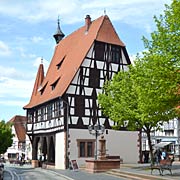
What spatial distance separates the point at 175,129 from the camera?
66062 millimetres

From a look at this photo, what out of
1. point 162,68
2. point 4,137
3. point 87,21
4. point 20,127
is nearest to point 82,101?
point 87,21

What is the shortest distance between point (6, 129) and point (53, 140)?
2225cm

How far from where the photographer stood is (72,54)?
48.6m

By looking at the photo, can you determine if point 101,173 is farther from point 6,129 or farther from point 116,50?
point 6,129

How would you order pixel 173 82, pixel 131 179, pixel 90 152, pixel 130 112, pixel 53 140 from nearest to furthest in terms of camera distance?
pixel 173 82 → pixel 131 179 → pixel 130 112 → pixel 90 152 → pixel 53 140

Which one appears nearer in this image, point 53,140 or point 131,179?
point 131,179

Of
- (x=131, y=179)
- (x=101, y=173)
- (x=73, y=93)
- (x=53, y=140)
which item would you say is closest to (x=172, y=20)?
(x=131, y=179)

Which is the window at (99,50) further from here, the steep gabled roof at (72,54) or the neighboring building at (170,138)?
the neighboring building at (170,138)

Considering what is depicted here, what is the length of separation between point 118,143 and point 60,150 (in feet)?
21.4

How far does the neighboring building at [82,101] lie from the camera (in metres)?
42.1

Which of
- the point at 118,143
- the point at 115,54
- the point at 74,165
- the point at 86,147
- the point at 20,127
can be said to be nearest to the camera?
the point at 74,165

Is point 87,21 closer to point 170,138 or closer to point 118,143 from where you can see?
point 118,143

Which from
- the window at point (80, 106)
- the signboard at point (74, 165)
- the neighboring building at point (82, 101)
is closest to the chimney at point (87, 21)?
the neighboring building at point (82, 101)

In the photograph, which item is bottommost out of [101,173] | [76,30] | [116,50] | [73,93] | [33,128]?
[101,173]
